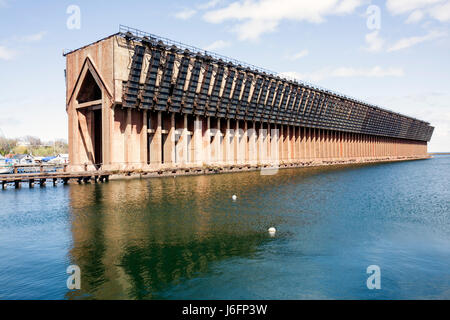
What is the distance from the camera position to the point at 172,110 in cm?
7106

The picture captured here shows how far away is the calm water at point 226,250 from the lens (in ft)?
42.4

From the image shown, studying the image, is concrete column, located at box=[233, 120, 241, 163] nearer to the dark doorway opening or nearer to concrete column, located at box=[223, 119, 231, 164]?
concrete column, located at box=[223, 119, 231, 164]

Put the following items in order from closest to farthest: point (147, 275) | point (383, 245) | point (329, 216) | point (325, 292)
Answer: point (325, 292) < point (147, 275) < point (383, 245) < point (329, 216)

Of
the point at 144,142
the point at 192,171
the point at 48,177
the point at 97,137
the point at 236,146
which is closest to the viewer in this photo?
the point at 48,177

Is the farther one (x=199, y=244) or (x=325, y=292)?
(x=199, y=244)

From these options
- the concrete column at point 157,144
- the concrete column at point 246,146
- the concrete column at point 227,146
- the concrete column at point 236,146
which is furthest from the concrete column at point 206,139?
the concrete column at point 246,146

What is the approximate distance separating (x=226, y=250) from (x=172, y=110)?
186ft

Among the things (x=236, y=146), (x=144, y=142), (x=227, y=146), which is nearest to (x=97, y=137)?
(x=144, y=142)

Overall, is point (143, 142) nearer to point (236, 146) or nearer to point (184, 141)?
point (184, 141)

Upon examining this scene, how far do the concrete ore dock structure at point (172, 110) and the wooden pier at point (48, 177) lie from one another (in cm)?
238

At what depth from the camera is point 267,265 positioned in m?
15.2
